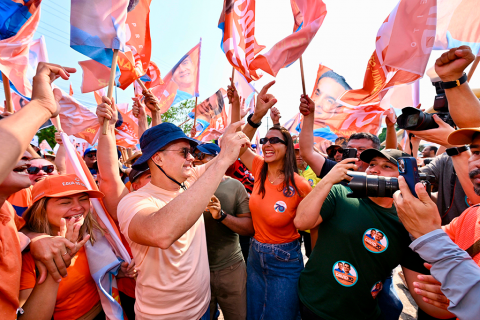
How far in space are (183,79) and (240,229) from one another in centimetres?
433

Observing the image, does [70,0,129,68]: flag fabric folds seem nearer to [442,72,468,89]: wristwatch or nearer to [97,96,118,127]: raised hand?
[97,96,118,127]: raised hand

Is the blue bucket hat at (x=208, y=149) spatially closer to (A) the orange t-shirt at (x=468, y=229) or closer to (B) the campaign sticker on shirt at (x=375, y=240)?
(B) the campaign sticker on shirt at (x=375, y=240)

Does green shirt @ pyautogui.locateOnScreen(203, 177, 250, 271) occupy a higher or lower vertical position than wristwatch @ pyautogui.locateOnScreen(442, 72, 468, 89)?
lower

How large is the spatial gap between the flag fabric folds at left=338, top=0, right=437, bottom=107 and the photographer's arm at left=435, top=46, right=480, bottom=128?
0.67m

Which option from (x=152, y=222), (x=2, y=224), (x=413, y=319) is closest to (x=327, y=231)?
(x=152, y=222)

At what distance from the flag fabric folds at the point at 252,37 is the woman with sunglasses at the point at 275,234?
1.15 feet

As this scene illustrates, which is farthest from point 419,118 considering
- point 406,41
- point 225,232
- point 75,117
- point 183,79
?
point 75,117

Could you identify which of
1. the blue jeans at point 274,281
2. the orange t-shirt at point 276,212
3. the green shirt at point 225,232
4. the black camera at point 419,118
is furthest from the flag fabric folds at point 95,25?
the black camera at point 419,118

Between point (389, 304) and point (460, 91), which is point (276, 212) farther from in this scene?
point (460, 91)

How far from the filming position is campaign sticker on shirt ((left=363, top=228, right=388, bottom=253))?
5.77ft

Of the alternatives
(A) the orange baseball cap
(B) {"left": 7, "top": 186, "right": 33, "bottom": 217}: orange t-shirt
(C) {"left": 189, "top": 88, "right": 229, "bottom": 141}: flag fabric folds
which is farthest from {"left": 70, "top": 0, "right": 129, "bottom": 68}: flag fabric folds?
(C) {"left": 189, "top": 88, "right": 229, "bottom": 141}: flag fabric folds

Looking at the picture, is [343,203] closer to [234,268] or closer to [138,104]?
[234,268]

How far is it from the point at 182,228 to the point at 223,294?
5.62 ft

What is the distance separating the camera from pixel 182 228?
47.6 inches
